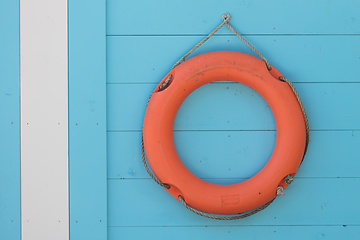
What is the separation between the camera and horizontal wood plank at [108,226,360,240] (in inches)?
39.2

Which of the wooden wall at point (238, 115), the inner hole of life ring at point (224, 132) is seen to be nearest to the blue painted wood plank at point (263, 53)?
the wooden wall at point (238, 115)

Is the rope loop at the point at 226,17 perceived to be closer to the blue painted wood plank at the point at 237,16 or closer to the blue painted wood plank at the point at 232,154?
the blue painted wood plank at the point at 237,16

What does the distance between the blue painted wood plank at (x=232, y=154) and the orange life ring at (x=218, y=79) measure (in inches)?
2.9

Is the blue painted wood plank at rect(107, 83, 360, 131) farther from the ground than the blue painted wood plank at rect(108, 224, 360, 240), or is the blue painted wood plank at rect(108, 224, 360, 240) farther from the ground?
the blue painted wood plank at rect(107, 83, 360, 131)

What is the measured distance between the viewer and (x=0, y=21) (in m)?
0.96

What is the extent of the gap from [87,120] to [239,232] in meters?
0.69

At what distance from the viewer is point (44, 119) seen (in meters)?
0.98

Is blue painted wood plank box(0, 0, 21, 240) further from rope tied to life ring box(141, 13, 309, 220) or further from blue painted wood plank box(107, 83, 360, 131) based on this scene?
rope tied to life ring box(141, 13, 309, 220)

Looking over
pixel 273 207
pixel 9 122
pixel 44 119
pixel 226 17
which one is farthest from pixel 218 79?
pixel 9 122

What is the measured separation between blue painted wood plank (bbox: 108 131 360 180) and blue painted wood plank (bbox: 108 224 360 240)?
0.19 metres

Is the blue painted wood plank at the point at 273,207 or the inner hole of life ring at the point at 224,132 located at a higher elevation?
the inner hole of life ring at the point at 224,132

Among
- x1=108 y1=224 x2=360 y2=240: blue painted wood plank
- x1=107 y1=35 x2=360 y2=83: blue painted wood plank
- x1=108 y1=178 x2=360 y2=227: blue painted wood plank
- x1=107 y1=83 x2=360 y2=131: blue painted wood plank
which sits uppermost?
x1=107 y1=35 x2=360 y2=83: blue painted wood plank

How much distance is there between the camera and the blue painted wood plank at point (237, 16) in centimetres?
97

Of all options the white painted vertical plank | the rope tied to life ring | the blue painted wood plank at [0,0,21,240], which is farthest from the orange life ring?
the blue painted wood plank at [0,0,21,240]
